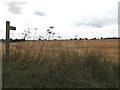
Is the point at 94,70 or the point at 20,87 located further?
the point at 94,70

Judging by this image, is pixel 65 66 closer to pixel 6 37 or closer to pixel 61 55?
pixel 61 55

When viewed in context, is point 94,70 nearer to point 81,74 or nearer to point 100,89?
point 81,74

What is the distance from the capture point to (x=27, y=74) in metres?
3.21

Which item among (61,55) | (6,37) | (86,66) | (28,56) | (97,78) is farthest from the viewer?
(6,37)

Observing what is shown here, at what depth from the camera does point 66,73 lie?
3.25 metres

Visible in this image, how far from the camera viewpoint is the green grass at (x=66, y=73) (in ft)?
9.16

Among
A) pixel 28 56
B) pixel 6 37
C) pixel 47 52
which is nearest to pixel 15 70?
pixel 28 56

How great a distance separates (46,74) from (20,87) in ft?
2.77

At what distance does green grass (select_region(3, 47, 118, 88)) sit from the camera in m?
2.79

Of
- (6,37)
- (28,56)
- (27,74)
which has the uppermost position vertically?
(6,37)

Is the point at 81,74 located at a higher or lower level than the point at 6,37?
lower

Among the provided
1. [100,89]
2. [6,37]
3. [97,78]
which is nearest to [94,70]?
[97,78]

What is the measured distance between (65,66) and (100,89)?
1.18 m

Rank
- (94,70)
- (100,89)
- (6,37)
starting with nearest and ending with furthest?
1. (100,89)
2. (94,70)
3. (6,37)
